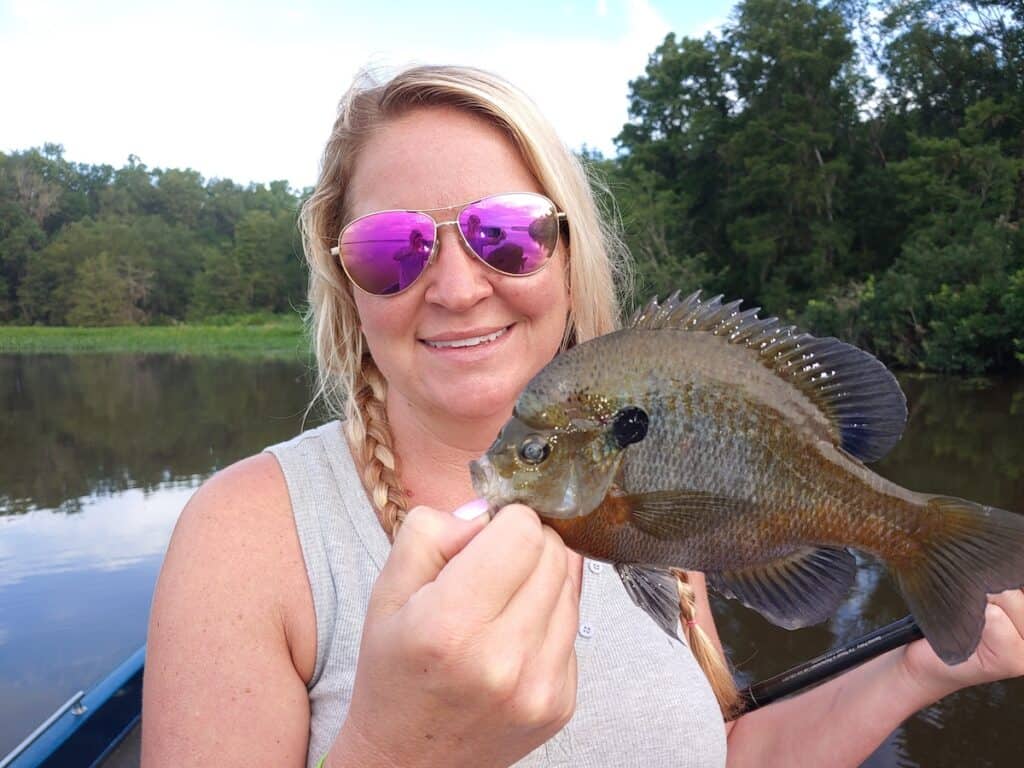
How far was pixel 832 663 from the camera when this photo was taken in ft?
7.07

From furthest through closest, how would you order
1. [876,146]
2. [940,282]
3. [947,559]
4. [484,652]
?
[876,146] < [940,282] < [947,559] < [484,652]

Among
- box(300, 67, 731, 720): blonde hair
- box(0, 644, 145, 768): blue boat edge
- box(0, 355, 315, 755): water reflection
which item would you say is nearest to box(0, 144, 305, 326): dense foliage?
box(0, 355, 315, 755): water reflection

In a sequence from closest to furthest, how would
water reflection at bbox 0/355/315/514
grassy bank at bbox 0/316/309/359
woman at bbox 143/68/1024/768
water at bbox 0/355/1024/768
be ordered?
woman at bbox 143/68/1024/768 → water at bbox 0/355/1024/768 → water reflection at bbox 0/355/315/514 → grassy bank at bbox 0/316/309/359

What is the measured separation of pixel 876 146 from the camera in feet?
104

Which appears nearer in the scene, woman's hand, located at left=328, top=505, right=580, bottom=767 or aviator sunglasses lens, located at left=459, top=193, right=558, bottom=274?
woman's hand, located at left=328, top=505, right=580, bottom=767

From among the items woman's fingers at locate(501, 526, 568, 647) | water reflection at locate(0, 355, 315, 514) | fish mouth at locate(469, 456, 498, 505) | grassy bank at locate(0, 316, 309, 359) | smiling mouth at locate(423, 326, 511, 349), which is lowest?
grassy bank at locate(0, 316, 309, 359)

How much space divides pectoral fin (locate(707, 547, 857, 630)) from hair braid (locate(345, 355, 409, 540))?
0.81 meters

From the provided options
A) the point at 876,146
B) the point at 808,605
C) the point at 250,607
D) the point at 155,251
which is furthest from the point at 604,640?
the point at 155,251

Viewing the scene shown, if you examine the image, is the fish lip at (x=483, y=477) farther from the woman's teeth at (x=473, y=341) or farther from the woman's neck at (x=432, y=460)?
the woman's neck at (x=432, y=460)

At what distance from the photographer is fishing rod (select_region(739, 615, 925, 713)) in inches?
76.6

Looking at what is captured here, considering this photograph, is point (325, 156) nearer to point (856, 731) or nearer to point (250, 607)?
point (250, 607)

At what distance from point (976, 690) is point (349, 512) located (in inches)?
218

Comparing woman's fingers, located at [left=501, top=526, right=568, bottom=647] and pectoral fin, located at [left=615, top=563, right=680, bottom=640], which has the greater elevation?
woman's fingers, located at [left=501, top=526, right=568, bottom=647]

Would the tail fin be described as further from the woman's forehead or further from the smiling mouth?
the woman's forehead
